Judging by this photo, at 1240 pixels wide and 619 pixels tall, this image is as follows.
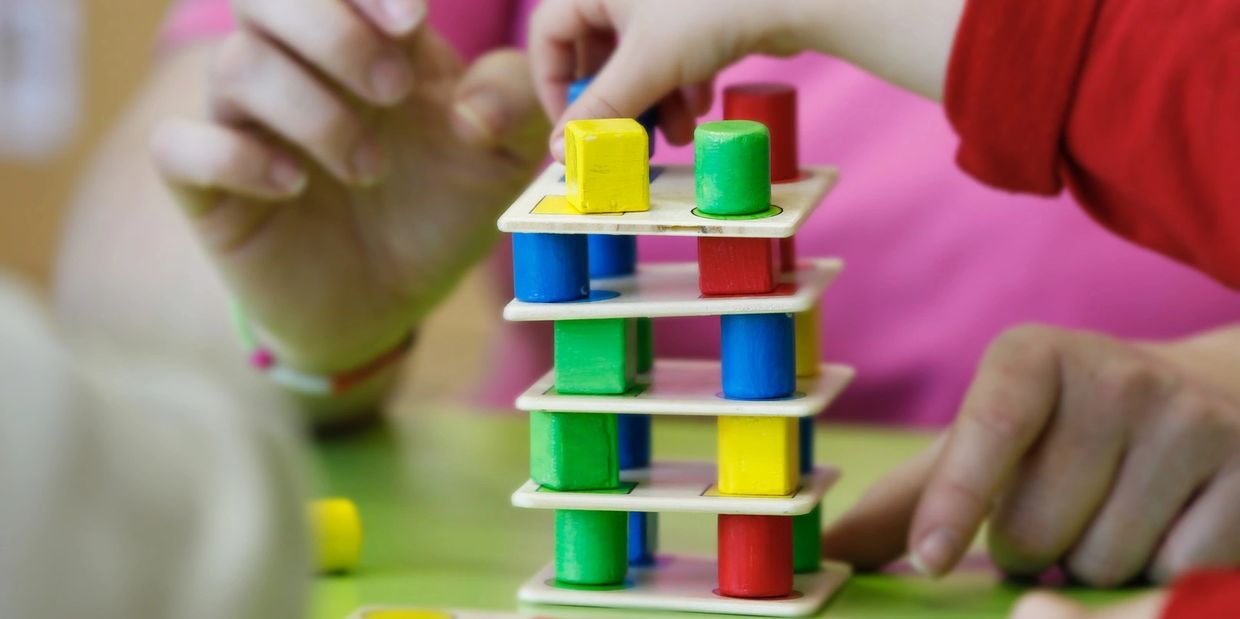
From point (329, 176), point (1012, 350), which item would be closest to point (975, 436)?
point (1012, 350)

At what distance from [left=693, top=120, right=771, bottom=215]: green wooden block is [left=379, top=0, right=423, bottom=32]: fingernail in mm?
243

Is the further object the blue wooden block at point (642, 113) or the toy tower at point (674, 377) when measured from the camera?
the blue wooden block at point (642, 113)

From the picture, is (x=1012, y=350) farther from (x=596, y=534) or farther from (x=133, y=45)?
(x=133, y=45)

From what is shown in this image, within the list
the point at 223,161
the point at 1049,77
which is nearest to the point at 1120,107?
the point at 1049,77

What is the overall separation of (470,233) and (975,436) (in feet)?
1.29

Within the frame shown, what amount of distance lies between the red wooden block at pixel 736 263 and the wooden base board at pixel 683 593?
4.6 inches

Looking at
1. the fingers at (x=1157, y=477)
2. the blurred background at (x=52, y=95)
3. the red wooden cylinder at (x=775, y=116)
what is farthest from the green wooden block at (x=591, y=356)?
the blurred background at (x=52, y=95)

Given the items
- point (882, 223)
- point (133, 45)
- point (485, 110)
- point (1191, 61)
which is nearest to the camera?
point (1191, 61)

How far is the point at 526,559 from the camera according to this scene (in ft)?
2.23

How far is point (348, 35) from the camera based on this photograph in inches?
28.9

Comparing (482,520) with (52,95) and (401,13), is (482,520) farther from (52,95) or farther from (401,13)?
(52,95)

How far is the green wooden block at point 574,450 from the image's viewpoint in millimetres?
572

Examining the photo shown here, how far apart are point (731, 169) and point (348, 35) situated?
0.27 m

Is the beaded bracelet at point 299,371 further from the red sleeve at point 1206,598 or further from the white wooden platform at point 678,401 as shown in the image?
the red sleeve at point 1206,598
